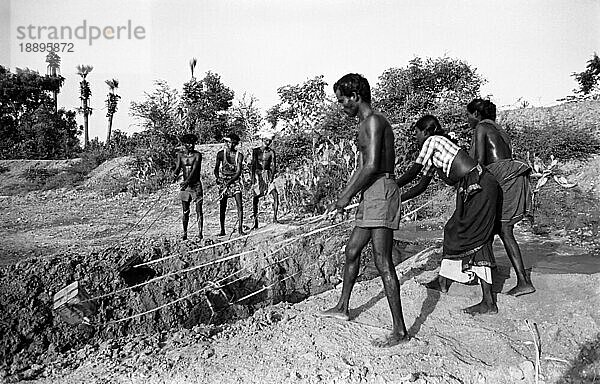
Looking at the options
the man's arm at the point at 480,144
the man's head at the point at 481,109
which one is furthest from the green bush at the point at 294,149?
the man's arm at the point at 480,144

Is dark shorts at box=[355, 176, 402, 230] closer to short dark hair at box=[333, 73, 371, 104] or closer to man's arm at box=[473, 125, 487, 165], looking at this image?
short dark hair at box=[333, 73, 371, 104]

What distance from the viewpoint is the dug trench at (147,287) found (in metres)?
3.55

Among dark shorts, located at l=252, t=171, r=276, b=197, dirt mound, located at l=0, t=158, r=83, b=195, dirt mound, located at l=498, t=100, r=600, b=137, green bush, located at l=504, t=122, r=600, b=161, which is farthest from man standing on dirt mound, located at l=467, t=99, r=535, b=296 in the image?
dirt mound, located at l=0, t=158, r=83, b=195

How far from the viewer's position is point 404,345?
299 cm

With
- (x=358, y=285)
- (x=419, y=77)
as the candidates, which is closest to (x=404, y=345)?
(x=358, y=285)

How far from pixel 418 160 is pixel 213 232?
185 inches

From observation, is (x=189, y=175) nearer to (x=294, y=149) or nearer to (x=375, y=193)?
(x=375, y=193)

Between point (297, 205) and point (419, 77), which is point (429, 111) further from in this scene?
point (297, 205)

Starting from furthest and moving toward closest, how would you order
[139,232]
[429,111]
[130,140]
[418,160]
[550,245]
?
[130,140]
[429,111]
[139,232]
[550,245]
[418,160]

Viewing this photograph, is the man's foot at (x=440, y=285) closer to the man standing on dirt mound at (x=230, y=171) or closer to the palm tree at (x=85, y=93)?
the man standing on dirt mound at (x=230, y=171)

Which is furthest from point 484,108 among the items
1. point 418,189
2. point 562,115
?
point 562,115

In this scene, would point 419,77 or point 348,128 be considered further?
point 419,77

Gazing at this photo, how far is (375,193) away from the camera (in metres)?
3.07

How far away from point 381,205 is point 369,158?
0.31 m
